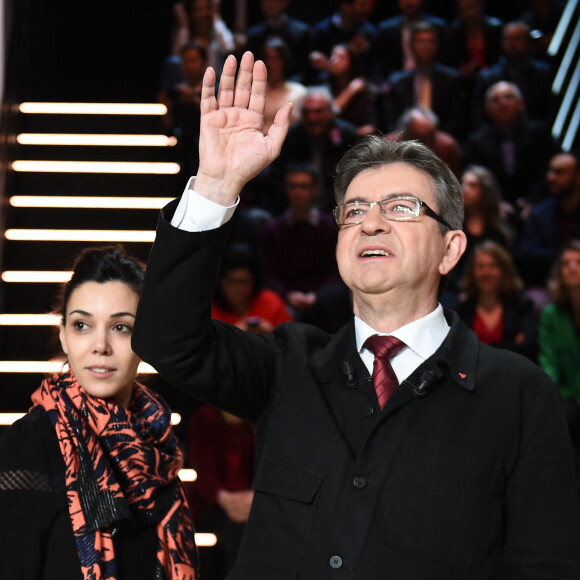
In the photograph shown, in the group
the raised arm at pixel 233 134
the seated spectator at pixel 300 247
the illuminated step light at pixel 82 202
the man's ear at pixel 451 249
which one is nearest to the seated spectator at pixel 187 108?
the illuminated step light at pixel 82 202

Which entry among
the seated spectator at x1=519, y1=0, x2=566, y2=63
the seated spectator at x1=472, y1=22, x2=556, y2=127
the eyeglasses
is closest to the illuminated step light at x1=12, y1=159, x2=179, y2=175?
the seated spectator at x1=472, y1=22, x2=556, y2=127

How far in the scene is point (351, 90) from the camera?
655 centimetres

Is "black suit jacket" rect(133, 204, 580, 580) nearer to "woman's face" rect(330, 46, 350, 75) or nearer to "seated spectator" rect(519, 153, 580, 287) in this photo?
"seated spectator" rect(519, 153, 580, 287)

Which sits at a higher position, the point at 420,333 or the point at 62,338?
the point at 420,333

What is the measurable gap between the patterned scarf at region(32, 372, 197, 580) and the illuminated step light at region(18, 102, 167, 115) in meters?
3.76

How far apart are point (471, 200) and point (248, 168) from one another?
3.72 meters

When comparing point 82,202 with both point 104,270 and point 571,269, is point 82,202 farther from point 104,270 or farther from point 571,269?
point 104,270

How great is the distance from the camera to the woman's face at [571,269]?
4.85 meters

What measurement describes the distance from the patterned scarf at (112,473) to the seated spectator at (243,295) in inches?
86.9

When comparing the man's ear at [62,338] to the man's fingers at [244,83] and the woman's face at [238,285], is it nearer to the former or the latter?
the man's fingers at [244,83]

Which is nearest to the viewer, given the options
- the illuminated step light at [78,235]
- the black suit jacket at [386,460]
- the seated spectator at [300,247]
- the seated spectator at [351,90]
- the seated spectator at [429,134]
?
the black suit jacket at [386,460]

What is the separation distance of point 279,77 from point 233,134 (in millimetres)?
4469

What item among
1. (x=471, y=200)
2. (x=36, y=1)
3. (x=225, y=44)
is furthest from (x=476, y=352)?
(x=36, y=1)

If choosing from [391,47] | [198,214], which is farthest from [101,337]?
[391,47]
